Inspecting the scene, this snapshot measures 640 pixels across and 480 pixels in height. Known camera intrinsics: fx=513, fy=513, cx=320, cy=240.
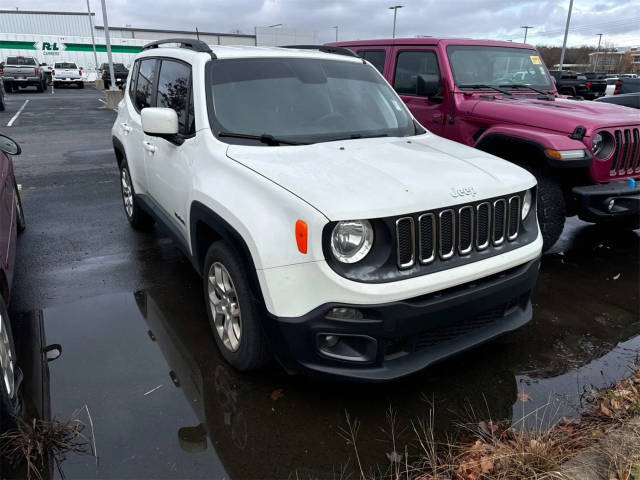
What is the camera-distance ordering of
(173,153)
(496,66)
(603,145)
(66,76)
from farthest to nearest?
(66,76) < (496,66) < (603,145) < (173,153)

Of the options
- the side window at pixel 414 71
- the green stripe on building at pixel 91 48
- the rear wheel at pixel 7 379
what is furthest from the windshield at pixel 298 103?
the green stripe on building at pixel 91 48

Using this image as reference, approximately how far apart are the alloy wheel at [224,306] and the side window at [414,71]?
3926 millimetres

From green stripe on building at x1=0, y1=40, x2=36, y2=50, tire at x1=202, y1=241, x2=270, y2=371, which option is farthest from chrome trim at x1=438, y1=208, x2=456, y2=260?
green stripe on building at x1=0, y1=40, x2=36, y2=50

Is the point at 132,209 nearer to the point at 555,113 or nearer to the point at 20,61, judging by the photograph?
the point at 555,113

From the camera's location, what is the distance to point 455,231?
269cm

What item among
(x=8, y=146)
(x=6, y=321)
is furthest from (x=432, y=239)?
(x=8, y=146)

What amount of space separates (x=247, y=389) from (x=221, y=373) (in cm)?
24

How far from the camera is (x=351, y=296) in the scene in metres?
2.40

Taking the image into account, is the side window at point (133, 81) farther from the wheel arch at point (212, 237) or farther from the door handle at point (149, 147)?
the wheel arch at point (212, 237)

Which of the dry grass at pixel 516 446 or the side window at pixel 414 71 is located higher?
the side window at pixel 414 71

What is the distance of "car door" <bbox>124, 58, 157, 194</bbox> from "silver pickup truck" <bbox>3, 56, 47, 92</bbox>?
29311 millimetres

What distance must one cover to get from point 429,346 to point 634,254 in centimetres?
390

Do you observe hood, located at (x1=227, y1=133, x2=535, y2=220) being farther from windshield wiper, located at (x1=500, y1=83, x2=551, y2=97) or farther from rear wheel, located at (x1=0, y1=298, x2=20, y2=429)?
windshield wiper, located at (x1=500, y1=83, x2=551, y2=97)

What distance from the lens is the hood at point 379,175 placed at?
8.13ft
